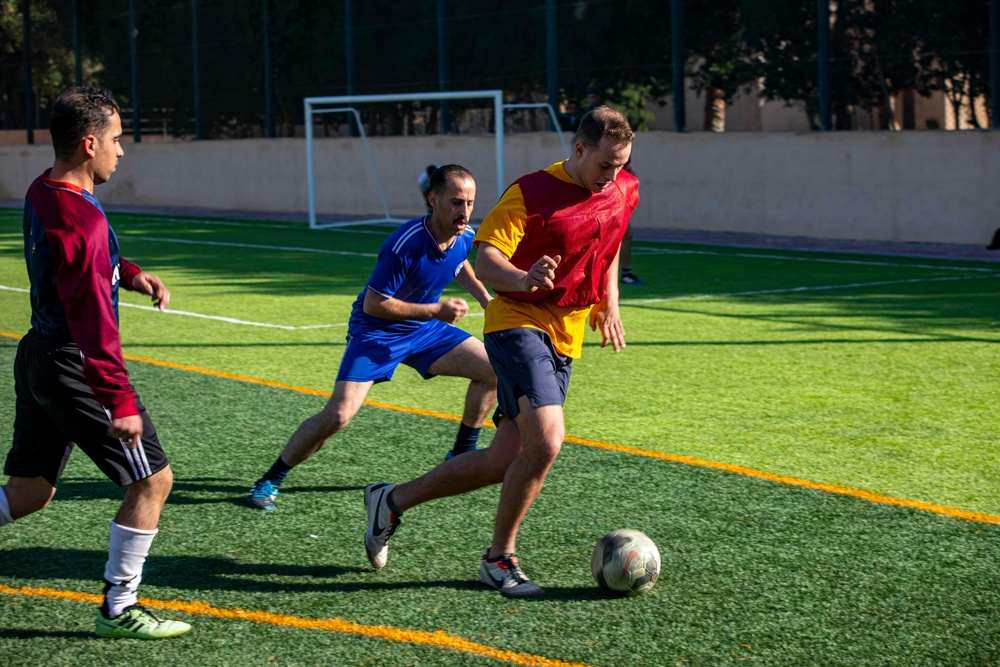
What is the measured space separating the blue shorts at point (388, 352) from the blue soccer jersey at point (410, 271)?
41mm

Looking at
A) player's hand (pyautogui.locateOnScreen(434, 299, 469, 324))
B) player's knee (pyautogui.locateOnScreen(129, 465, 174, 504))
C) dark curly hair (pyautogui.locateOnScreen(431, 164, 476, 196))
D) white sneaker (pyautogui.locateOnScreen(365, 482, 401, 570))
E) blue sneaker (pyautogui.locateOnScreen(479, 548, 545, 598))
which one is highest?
dark curly hair (pyautogui.locateOnScreen(431, 164, 476, 196))

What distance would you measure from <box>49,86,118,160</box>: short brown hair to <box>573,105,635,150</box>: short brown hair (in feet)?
5.49

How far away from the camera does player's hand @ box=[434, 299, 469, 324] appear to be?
5.61m

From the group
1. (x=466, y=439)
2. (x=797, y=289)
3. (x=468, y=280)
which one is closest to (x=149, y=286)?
(x=468, y=280)

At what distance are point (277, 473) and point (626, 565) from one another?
2.15 m

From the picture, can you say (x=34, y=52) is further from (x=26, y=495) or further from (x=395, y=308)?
(x=26, y=495)

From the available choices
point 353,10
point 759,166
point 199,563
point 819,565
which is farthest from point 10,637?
point 353,10

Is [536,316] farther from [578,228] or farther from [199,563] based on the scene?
[199,563]

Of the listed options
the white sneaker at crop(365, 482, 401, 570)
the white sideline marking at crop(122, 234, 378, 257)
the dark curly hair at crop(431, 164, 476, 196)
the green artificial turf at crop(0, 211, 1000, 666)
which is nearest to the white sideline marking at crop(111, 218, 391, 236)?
the white sideline marking at crop(122, 234, 378, 257)

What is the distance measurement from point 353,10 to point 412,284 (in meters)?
24.7

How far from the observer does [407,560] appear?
5410mm

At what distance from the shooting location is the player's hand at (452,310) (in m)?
5.61

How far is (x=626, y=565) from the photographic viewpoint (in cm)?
487

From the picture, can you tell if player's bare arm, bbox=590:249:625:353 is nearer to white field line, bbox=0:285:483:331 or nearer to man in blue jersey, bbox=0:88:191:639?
man in blue jersey, bbox=0:88:191:639
